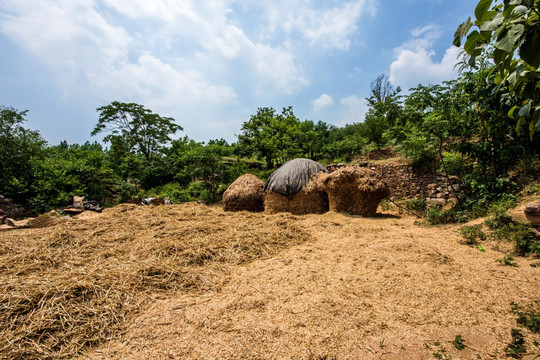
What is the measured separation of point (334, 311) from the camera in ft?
6.75

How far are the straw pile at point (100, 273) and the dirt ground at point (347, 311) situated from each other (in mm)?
223

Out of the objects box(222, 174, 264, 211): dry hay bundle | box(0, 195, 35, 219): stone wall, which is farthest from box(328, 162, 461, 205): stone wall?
box(0, 195, 35, 219): stone wall

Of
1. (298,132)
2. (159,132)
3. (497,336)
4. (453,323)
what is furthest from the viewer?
(159,132)

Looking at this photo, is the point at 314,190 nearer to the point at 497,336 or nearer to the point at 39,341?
the point at 497,336

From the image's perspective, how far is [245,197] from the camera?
8.19 m

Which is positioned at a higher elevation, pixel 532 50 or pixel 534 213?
pixel 532 50

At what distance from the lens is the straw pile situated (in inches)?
68.5

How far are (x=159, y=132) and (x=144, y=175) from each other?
6465mm

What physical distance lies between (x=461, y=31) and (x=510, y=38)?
18cm

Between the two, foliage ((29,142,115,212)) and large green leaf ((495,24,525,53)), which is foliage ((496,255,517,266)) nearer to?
large green leaf ((495,24,525,53))

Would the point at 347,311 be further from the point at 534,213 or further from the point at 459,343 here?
the point at 534,213

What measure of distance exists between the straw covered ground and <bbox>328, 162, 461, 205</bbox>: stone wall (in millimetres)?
4399

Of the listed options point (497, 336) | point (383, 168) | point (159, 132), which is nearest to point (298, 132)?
point (383, 168)

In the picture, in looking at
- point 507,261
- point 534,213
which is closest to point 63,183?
point 507,261
